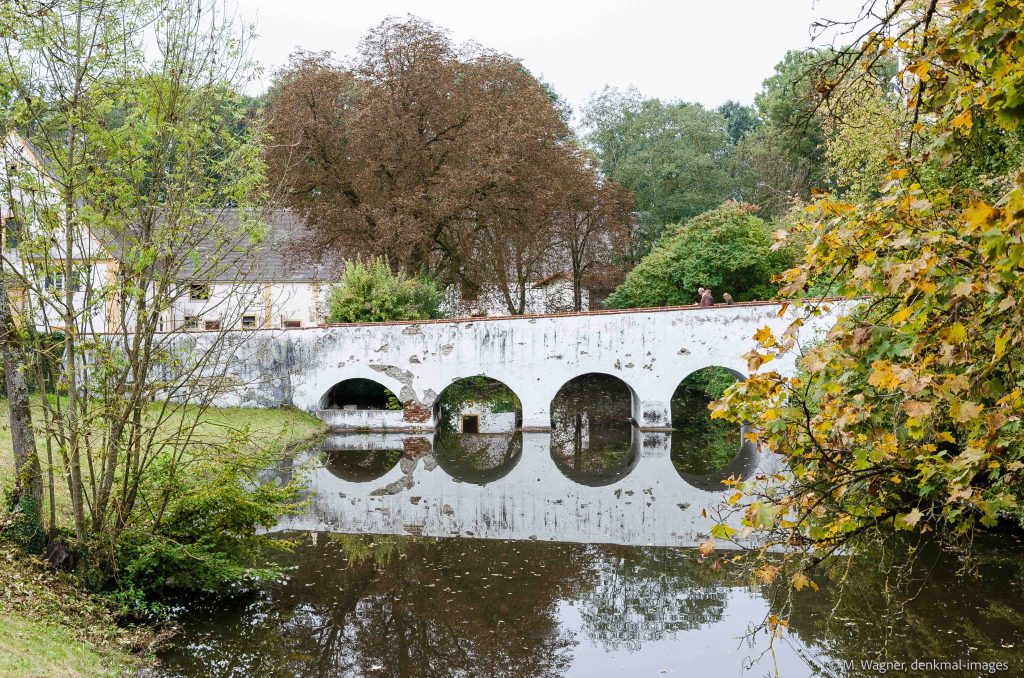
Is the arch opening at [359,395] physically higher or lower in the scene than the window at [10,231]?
lower

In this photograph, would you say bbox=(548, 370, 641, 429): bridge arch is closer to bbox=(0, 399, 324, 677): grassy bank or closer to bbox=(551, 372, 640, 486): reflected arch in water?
bbox=(551, 372, 640, 486): reflected arch in water

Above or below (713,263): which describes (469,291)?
below

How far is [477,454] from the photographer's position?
19.5m

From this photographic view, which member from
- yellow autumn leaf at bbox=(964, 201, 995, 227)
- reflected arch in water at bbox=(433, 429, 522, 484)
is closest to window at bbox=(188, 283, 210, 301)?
yellow autumn leaf at bbox=(964, 201, 995, 227)

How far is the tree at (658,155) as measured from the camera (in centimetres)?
3194

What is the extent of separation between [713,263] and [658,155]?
28.9 ft

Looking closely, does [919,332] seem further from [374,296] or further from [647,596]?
[374,296]

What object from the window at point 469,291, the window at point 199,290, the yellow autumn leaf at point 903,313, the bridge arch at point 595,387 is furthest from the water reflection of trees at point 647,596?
the window at point 469,291

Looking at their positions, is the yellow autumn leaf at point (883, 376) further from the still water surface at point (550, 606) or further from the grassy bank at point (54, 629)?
the grassy bank at point (54, 629)

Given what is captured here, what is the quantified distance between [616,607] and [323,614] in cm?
331

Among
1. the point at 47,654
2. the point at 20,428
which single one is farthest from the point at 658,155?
the point at 47,654

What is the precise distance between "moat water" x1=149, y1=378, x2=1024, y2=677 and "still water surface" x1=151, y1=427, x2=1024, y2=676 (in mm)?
25

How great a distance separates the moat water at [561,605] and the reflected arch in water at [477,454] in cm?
202

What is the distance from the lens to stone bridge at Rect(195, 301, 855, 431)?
68.8 ft
